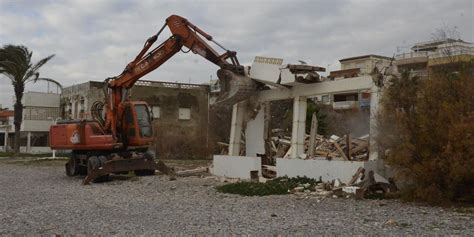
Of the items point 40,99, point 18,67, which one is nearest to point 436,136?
point 18,67

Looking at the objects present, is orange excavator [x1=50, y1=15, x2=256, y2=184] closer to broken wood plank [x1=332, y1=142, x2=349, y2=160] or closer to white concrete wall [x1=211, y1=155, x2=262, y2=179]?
white concrete wall [x1=211, y1=155, x2=262, y2=179]

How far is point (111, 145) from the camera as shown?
21125 millimetres

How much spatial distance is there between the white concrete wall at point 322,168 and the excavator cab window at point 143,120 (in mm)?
6210

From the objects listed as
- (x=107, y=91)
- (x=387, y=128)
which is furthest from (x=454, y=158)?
(x=107, y=91)

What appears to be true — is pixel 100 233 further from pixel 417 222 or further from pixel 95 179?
pixel 95 179

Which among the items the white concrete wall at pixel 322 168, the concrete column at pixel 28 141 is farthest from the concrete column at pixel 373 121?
the concrete column at pixel 28 141

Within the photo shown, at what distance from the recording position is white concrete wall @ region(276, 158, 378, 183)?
14.9 m

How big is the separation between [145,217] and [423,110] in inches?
261

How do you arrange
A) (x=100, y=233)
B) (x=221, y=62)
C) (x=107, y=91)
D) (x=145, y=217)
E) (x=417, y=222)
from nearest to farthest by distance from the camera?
(x=100, y=233) → (x=417, y=222) → (x=145, y=217) → (x=221, y=62) → (x=107, y=91)

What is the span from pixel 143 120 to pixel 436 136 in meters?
12.3

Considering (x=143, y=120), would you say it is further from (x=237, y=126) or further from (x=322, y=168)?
(x=322, y=168)

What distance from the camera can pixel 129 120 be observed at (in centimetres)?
2145

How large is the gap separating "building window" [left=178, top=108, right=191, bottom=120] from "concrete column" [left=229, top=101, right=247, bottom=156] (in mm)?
29037

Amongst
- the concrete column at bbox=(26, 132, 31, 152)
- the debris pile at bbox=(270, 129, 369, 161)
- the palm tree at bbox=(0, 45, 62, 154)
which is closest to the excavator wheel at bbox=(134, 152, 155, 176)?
the debris pile at bbox=(270, 129, 369, 161)
